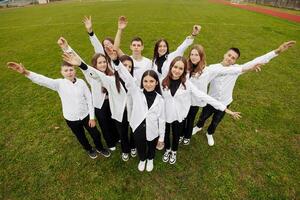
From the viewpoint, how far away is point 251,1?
37.6 meters

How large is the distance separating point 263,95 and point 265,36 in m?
8.25

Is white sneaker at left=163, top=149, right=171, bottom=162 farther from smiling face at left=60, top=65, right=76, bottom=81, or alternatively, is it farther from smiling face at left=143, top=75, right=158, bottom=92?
smiling face at left=60, top=65, right=76, bottom=81

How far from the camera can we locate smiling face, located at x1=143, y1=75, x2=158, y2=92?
294 cm

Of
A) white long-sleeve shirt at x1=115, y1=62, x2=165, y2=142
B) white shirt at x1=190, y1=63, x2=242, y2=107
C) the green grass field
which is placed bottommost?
the green grass field

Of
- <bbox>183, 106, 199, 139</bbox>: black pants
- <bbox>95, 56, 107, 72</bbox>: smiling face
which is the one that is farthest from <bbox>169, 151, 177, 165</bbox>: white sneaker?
<bbox>95, 56, 107, 72</bbox>: smiling face

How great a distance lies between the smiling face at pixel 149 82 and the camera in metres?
2.94

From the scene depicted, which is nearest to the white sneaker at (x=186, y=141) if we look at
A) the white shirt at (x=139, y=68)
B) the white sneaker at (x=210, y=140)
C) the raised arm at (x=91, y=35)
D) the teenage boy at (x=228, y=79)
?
the white sneaker at (x=210, y=140)

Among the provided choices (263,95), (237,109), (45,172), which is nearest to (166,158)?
(45,172)

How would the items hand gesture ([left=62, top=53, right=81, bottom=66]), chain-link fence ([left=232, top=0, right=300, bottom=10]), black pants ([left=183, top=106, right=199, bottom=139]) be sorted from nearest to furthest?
hand gesture ([left=62, top=53, right=81, bottom=66])
black pants ([left=183, top=106, right=199, bottom=139])
chain-link fence ([left=232, top=0, right=300, bottom=10])

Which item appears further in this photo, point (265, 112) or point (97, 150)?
point (265, 112)

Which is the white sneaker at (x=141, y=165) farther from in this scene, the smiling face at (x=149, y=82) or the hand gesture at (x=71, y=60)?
the hand gesture at (x=71, y=60)

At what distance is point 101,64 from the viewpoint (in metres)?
3.14

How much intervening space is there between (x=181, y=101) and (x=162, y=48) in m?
1.22

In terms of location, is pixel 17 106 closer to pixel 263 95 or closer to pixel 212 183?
pixel 212 183
